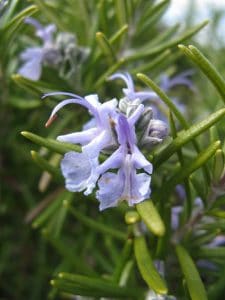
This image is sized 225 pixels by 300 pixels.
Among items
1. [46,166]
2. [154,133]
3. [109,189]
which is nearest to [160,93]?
[154,133]

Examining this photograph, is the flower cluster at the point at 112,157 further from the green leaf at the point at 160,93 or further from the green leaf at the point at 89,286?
the green leaf at the point at 89,286

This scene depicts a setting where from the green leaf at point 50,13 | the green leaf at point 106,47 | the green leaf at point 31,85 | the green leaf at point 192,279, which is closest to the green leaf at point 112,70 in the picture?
the green leaf at point 106,47

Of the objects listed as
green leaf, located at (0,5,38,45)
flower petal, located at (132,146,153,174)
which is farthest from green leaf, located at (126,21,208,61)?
flower petal, located at (132,146,153,174)

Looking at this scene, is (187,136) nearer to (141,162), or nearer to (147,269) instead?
(141,162)

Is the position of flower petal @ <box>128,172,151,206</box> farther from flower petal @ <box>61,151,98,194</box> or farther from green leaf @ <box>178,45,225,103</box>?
green leaf @ <box>178,45,225,103</box>

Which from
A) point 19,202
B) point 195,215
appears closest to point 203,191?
point 195,215

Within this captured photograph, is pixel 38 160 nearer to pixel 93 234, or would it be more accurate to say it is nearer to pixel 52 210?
pixel 52 210

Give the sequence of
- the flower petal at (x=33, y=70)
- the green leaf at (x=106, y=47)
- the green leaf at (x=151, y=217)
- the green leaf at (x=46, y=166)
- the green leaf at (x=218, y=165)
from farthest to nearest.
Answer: the flower petal at (x=33, y=70), the green leaf at (x=106, y=47), the green leaf at (x=46, y=166), the green leaf at (x=218, y=165), the green leaf at (x=151, y=217)
